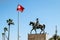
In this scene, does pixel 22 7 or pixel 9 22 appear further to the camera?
pixel 9 22

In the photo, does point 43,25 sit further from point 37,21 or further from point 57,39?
point 57,39

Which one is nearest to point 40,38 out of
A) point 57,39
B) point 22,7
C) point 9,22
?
point 22,7

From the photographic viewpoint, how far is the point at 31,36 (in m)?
36.3

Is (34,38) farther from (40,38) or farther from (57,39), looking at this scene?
(57,39)

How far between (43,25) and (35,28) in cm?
123

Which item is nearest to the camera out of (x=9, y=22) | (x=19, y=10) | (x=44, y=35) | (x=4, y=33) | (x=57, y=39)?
(x=19, y=10)

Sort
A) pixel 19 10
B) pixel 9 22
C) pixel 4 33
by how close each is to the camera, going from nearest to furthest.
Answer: pixel 19 10 → pixel 9 22 → pixel 4 33

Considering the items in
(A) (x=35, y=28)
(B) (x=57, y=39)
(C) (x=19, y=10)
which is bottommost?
(B) (x=57, y=39)

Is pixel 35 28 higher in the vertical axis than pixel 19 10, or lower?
lower

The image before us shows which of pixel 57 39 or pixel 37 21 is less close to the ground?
pixel 37 21

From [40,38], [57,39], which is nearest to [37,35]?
[40,38]

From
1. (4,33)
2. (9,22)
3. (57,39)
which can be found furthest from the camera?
(4,33)

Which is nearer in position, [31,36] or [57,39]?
[31,36]

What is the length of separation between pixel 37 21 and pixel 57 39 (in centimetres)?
2578
